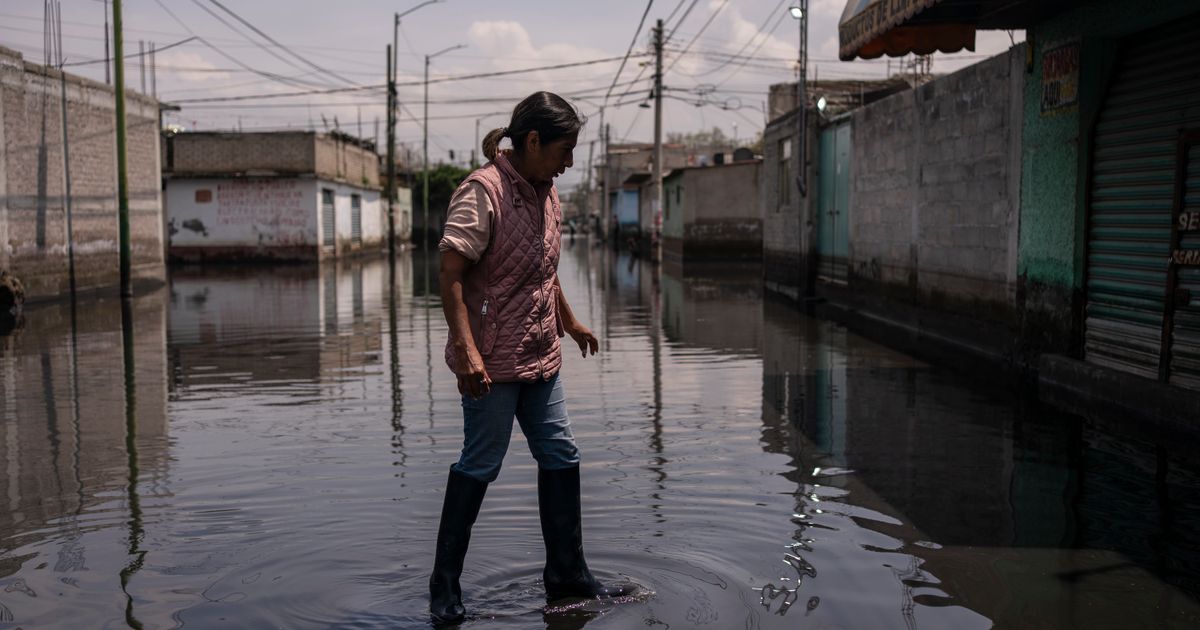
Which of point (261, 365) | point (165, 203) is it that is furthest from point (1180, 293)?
point (165, 203)

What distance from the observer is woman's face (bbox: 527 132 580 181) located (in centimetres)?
393

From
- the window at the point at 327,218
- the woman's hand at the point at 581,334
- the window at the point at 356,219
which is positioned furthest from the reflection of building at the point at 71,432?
the window at the point at 356,219

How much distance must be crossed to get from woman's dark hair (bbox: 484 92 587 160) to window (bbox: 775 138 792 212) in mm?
18589

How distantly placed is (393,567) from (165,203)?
36.8 m

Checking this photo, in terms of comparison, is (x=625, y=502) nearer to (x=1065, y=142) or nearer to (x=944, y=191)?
(x=1065, y=142)

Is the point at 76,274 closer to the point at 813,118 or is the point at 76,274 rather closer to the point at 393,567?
the point at 813,118

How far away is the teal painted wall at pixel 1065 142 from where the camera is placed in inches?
340

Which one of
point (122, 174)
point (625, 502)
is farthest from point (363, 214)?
point (625, 502)

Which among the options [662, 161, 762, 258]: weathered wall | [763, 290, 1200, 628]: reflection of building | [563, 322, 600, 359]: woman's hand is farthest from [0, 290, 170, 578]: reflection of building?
[662, 161, 762, 258]: weathered wall

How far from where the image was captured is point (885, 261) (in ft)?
50.9

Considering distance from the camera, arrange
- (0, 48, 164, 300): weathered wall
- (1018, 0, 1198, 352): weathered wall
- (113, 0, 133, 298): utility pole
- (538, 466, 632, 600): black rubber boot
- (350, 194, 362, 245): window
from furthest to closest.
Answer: (350, 194, 362, 245): window, (113, 0, 133, 298): utility pole, (0, 48, 164, 300): weathered wall, (1018, 0, 1198, 352): weathered wall, (538, 466, 632, 600): black rubber boot

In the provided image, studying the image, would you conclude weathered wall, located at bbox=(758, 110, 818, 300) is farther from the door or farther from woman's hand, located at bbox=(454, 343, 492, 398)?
woman's hand, located at bbox=(454, 343, 492, 398)

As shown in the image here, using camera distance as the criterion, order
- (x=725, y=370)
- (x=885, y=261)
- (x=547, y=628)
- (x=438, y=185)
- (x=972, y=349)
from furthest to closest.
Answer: (x=438, y=185) < (x=885, y=261) < (x=972, y=349) < (x=725, y=370) < (x=547, y=628)

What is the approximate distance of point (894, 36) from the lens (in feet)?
34.5
